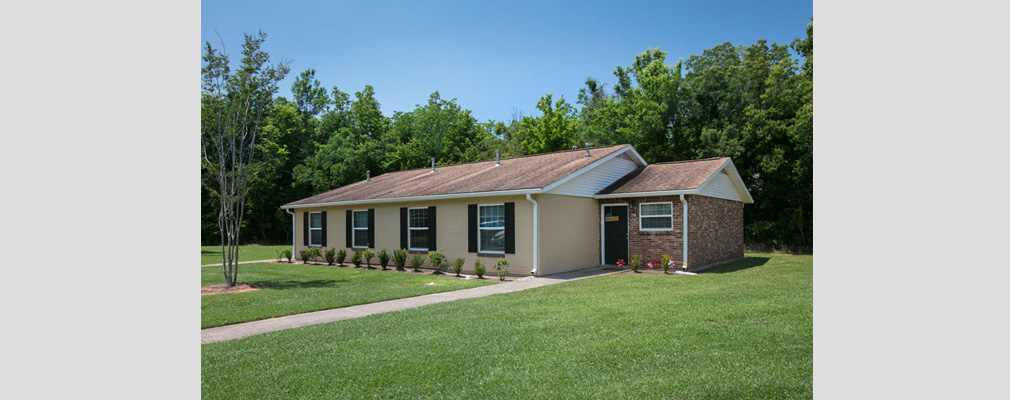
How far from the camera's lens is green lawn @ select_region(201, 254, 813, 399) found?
421cm

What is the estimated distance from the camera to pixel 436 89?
40.4m

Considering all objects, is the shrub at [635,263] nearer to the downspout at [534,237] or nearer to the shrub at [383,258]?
the downspout at [534,237]

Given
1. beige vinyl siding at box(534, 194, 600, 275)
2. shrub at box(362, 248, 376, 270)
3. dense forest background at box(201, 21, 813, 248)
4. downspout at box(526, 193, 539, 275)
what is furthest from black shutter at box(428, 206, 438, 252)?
dense forest background at box(201, 21, 813, 248)

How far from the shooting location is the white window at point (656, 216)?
14.5 meters

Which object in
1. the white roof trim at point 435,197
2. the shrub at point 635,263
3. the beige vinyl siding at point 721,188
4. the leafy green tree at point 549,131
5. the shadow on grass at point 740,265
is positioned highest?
the leafy green tree at point 549,131

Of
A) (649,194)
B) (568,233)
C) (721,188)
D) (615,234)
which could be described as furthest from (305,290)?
(721,188)

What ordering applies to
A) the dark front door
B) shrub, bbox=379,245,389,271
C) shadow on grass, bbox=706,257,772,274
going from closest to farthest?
1. shadow on grass, bbox=706,257,772,274
2. the dark front door
3. shrub, bbox=379,245,389,271

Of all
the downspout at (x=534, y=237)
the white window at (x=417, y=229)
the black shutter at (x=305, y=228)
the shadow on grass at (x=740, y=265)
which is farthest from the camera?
the black shutter at (x=305, y=228)

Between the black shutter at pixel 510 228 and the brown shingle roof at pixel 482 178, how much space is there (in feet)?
1.74

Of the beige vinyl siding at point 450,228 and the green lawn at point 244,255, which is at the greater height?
the beige vinyl siding at point 450,228

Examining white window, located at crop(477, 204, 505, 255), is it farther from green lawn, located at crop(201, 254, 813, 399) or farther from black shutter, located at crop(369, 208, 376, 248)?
green lawn, located at crop(201, 254, 813, 399)

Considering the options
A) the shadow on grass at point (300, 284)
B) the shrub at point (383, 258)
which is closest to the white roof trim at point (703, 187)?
the shrub at point (383, 258)

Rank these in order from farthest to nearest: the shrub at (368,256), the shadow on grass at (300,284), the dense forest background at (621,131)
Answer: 1. the dense forest background at (621,131)
2. the shrub at (368,256)
3. the shadow on grass at (300,284)

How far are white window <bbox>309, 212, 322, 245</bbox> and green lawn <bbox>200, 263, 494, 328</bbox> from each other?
3748 millimetres
